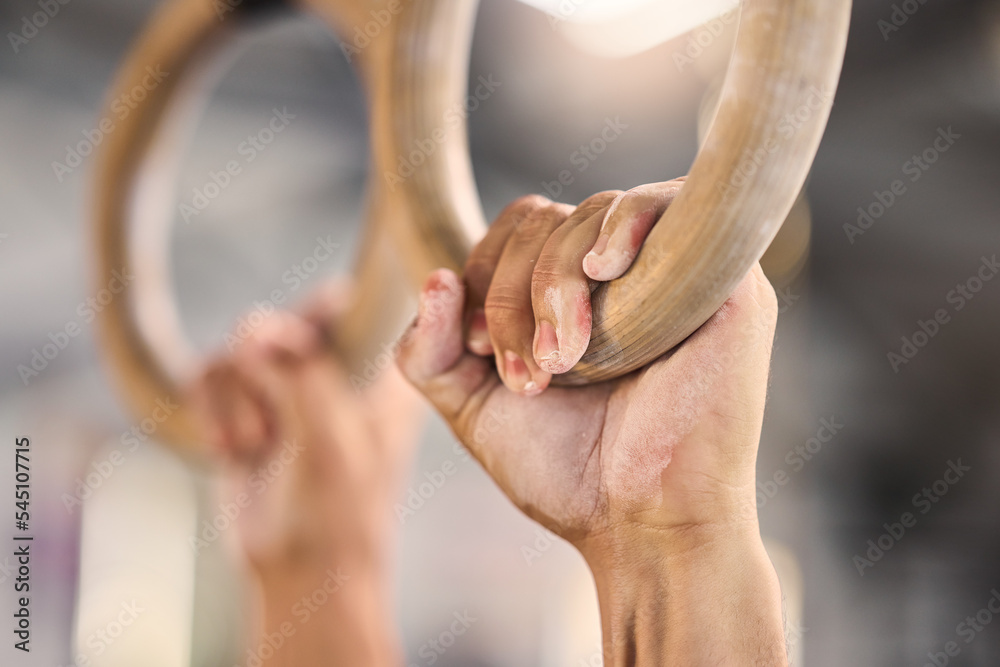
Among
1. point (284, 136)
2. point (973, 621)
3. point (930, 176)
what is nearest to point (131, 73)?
point (284, 136)

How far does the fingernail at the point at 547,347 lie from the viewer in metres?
0.31

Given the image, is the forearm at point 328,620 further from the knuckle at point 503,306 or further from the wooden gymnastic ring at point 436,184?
the knuckle at point 503,306

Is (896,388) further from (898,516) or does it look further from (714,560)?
(714,560)

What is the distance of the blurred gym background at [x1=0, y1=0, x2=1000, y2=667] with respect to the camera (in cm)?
162

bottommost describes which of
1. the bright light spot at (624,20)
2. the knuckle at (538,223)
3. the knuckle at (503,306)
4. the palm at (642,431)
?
the palm at (642,431)

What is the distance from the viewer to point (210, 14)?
0.58 m

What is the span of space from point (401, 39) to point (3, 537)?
4.32ft

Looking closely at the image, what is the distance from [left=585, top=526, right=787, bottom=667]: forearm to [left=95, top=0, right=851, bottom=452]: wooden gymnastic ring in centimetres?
11

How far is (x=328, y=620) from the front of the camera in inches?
27.9

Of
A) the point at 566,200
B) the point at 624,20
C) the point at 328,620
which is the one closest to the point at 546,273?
the point at 328,620

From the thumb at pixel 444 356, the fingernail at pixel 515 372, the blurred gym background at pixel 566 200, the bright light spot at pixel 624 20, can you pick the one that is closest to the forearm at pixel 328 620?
the thumb at pixel 444 356

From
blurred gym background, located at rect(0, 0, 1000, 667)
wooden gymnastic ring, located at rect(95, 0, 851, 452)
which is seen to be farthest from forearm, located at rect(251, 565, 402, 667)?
blurred gym background, located at rect(0, 0, 1000, 667)

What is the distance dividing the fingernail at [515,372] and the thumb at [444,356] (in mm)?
62

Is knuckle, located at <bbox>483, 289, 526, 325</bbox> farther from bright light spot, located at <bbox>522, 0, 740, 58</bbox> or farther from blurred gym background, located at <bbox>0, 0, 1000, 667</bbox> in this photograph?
bright light spot, located at <bbox>522, 0, 740, 58</bbox>
